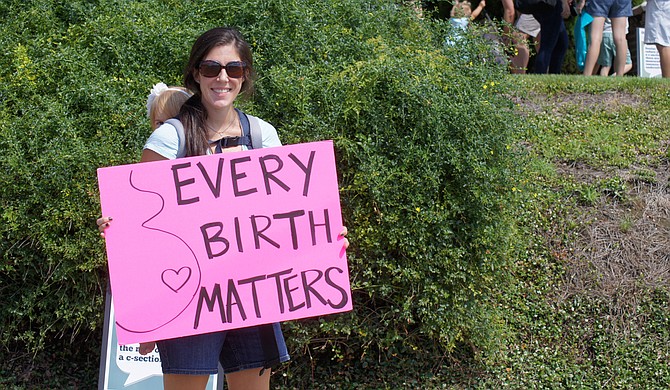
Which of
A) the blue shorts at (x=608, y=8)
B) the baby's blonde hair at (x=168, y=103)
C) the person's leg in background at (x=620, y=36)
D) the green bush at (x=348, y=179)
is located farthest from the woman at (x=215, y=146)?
the person's leg in background at (x=620, y=36)

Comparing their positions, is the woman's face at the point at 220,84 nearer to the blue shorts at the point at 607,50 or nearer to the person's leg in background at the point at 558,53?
the person's leg in background at the point at 558,53

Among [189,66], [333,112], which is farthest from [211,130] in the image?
[333,112]

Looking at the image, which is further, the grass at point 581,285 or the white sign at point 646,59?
the white sign at point 646,59

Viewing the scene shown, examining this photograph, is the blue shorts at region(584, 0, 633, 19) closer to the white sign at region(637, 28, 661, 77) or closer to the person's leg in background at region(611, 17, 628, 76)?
the person's leg in background at region(611, 17, 628, 76)

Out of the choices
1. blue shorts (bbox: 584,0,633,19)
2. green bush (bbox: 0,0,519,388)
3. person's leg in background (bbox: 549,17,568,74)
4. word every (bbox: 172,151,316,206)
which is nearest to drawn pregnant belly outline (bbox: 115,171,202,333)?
word every (bbox: 172,151,316,206)

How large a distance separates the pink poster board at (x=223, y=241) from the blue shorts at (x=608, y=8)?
631 cm

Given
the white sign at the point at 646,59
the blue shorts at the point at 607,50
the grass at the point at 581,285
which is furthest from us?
the white sign at the point at 646,59

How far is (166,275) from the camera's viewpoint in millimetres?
3164

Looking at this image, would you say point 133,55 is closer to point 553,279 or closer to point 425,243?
point 425,243

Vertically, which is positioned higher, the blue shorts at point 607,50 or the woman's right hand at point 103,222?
the woman's right hand at point 103,222

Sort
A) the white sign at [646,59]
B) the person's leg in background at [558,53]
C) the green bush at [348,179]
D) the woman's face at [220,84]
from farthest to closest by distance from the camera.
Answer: the white sign at [646,59] < the person's leg in background at [558,53] < the green bush at [348,179] < the woman's face at [220,84]

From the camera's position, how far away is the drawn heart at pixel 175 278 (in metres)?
3.16

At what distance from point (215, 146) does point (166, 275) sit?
0.53 metres

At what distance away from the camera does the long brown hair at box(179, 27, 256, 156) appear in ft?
10.4
